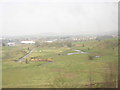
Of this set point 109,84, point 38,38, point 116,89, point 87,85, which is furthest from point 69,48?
point 116,89

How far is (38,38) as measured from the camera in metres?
1.96

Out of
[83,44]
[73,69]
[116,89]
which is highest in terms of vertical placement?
[83,44]

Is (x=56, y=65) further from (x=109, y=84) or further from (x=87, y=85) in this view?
(x=109, y=84)

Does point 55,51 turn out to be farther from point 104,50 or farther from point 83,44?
point 104,50

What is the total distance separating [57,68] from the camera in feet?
6.44

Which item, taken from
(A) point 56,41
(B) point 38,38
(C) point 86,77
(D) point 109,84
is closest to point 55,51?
(A) point 56,41

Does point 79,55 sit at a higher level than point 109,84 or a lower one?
higher

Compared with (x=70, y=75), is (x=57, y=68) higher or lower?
higher

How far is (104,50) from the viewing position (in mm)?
2027

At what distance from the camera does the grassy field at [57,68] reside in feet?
6.41

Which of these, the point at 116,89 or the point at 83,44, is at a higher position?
the point at 83,44

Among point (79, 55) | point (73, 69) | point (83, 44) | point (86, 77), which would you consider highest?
point (83, 44)

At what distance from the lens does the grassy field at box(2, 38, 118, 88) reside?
1.95 metres

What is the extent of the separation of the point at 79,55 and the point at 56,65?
16.4 inches
